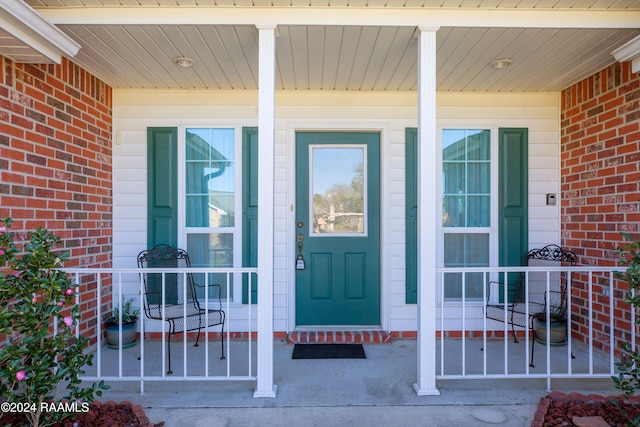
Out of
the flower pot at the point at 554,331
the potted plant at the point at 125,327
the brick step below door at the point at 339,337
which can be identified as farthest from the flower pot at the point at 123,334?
the flower pot at the point at 554,331

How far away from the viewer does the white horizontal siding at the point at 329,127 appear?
3.77 m

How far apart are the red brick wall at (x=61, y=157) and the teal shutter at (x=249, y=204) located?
1279 millimetres

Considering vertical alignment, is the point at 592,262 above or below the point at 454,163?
below

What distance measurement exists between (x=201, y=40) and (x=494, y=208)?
3029 millimetres

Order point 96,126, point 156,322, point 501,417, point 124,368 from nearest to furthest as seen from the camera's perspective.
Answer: point 501,417 < point 124,368 < point 96,126 < point 156,322

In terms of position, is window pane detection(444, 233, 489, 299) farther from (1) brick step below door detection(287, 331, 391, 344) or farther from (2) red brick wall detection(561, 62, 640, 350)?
(1) brick step below door detection(287, 331, 391, 344)

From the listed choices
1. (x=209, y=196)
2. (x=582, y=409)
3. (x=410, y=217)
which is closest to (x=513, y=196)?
(x=410, y=217)

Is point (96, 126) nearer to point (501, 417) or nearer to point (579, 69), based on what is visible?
point (501, 417)

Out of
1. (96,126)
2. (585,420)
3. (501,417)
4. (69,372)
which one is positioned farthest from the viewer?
(96,126)

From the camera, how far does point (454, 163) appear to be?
12.7 ft

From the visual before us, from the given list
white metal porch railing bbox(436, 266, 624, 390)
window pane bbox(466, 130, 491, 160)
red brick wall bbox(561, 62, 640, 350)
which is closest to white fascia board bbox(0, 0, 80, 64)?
white metal porch railing bbox(436, 266, 624, 390)

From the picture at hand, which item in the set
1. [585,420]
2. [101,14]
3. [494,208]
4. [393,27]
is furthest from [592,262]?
[101,14]

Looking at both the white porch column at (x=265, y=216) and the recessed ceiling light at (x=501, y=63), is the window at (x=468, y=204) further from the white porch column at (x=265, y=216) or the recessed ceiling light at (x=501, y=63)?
the white porch column at (x=265, y=216)

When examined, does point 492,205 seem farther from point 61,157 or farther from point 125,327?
point 61,157
